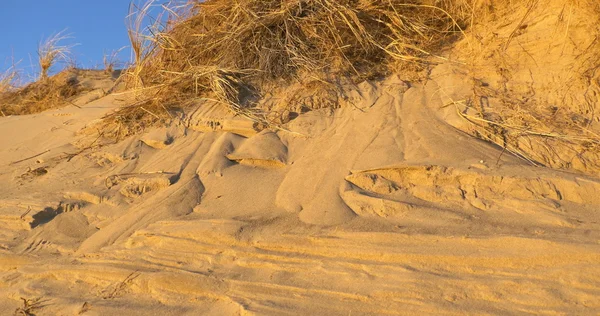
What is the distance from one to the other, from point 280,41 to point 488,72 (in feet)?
5.31

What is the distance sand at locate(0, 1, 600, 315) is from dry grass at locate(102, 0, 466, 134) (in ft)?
0.73

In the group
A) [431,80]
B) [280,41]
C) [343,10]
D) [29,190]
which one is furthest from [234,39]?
[29,190]

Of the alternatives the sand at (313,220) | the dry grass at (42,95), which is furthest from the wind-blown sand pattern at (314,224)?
the dry grass at (42,95)

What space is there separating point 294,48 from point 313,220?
1.81m

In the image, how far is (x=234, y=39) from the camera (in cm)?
A: 454

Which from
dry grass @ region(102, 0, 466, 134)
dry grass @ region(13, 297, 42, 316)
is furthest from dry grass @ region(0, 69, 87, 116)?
dry grass @ region(13, 297, 42, 316)

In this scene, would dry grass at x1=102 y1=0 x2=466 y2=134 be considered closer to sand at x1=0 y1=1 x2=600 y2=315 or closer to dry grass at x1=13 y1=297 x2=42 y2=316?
sand at x1=0 y1=1 x2=600 y2=315

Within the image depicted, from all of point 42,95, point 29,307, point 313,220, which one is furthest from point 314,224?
point 42,95

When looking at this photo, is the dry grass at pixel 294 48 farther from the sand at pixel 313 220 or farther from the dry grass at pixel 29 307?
the dry grass at pixel 29 307

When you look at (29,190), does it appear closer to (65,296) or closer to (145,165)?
(145,165)

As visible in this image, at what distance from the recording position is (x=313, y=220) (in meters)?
3.09

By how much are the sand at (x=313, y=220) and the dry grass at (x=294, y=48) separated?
222 millimetres

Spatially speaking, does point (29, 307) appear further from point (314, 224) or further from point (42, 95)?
point (42, 95)

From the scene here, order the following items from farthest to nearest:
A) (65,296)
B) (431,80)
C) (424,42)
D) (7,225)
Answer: (424,42), (431,80), (7,225), (65,296)
